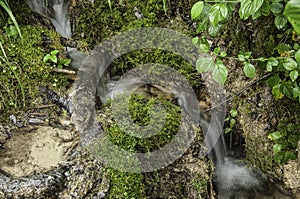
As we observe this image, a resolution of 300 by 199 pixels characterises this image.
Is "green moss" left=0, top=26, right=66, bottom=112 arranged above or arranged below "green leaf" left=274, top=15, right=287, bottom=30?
below

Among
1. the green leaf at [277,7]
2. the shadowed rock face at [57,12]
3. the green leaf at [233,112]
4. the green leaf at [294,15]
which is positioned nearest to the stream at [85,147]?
the shadowed rock face at [57,12]

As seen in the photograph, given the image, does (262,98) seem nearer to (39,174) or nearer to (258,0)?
(258,0)

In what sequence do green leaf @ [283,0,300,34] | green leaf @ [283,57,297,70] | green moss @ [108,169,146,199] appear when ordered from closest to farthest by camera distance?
green leaf @ [283,0,300,34], green leaf @ [283,57,297,70], green moss @ [108,169,146,199]

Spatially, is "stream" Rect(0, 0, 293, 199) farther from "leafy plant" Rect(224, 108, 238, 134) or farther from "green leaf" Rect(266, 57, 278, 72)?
"green leaf" Rect(266, 57, 278, 72)

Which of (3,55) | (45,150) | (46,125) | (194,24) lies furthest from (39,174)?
(194,24)

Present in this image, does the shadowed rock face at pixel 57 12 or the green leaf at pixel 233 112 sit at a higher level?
the shadowed rock face at pixel 57 12

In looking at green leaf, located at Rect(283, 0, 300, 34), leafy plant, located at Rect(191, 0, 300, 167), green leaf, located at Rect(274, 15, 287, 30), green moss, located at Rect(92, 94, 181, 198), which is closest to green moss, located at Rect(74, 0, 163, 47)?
green moss, located at Rect(92, 94, 181, 198)

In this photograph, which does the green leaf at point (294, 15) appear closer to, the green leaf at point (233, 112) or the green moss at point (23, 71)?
the green leaf at point (233, 112)
